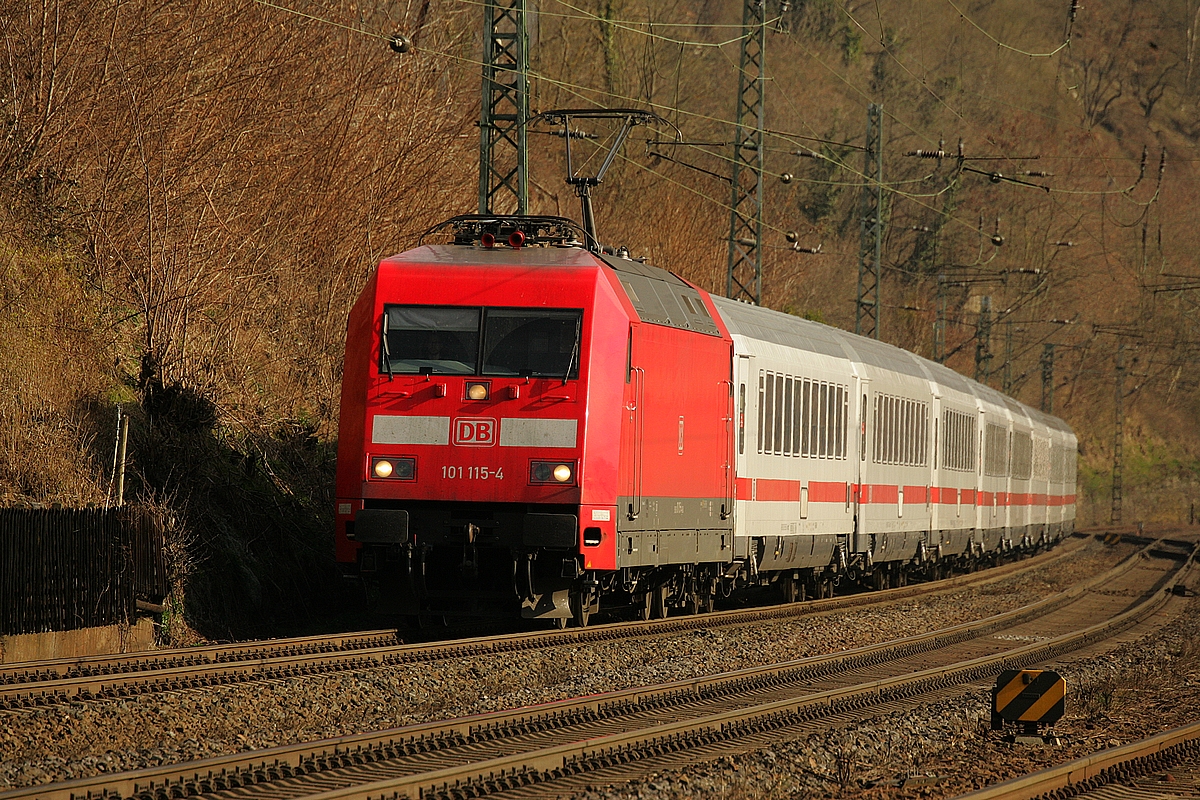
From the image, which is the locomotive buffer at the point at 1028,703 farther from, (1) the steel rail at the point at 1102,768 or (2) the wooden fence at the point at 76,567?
(2) the wooden fence at the point at 76,567

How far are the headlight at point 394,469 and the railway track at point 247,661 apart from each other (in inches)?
59.5

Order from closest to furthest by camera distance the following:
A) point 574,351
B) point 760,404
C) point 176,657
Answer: point 176,657, point 574,351, point 760,404

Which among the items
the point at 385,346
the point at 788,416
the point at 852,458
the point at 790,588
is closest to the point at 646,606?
the point at 788,416

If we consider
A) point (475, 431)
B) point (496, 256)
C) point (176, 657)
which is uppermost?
point (496, 256)

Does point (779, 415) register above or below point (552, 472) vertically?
above

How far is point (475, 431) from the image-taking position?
13.5 metres

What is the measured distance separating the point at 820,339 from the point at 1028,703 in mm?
11763

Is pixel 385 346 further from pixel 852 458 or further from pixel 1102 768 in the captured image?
pixel 852 458

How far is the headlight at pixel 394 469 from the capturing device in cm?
1355

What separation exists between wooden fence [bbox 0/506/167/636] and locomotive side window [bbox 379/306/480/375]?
2.86 meters

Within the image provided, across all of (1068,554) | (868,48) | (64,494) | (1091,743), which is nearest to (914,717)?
(1091,743)

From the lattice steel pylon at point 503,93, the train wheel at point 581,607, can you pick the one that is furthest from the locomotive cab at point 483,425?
the lattice steel pylon at point 503,93

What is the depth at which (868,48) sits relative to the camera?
111562 mm

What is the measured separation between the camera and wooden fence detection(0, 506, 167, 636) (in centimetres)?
1247
